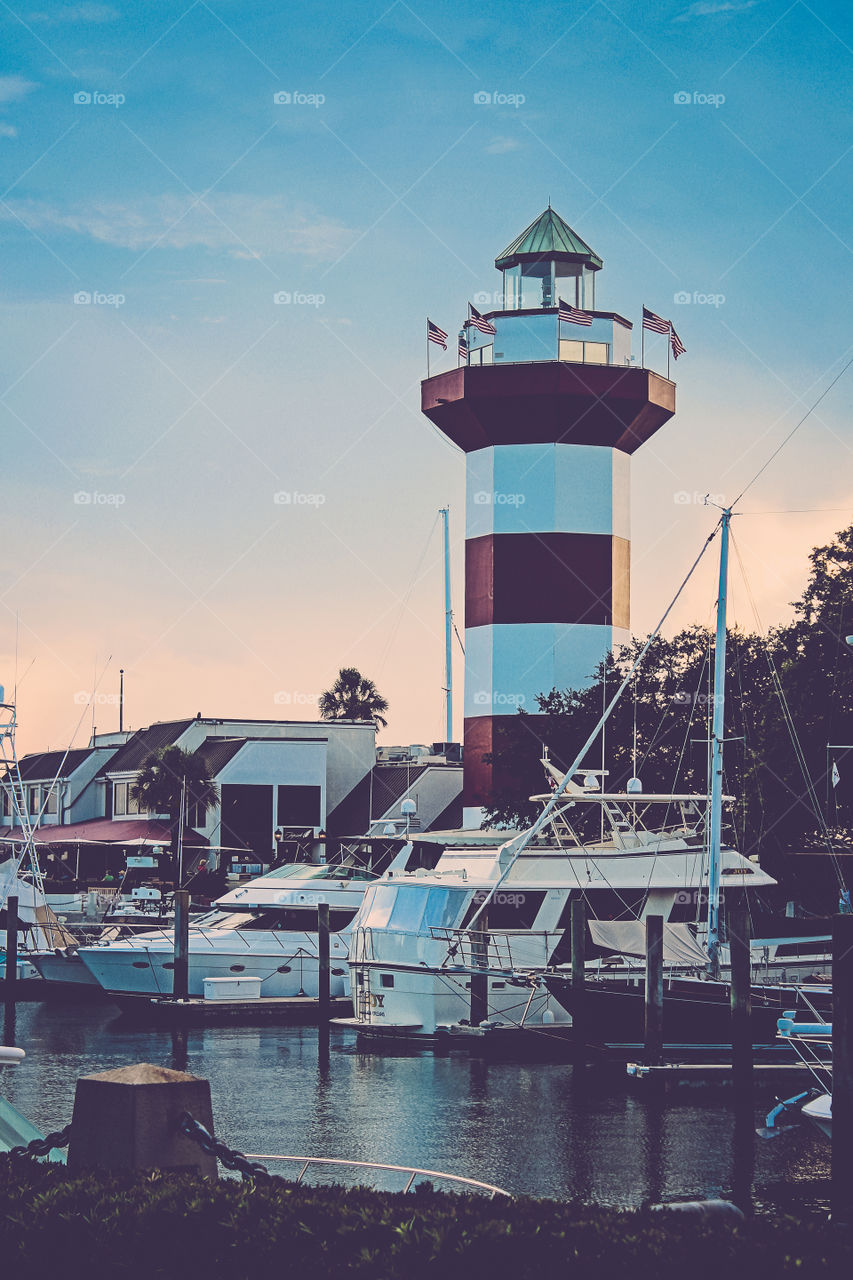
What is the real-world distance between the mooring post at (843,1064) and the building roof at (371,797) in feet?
177

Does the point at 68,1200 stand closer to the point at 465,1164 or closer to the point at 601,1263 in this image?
the point at 601,1263

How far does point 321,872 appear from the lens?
148 feet

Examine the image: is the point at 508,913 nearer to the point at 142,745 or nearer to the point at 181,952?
the point at 181,952

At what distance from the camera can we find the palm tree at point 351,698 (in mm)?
92625

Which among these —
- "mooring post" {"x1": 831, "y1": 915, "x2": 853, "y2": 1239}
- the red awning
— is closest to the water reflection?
"mooring post" {"x1": 831, "y1": 915, "x2": 853, "y2": 1239}

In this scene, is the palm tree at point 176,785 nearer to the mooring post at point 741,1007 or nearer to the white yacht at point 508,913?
the white yacht at point 508,913

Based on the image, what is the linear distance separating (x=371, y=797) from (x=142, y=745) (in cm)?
1519

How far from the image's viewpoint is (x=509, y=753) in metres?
53.0

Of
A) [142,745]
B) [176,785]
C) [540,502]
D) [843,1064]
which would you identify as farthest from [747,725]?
[142,745]

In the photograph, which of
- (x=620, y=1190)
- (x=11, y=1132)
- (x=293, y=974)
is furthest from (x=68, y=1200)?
(x=293, y=974)

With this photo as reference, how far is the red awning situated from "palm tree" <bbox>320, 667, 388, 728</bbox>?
1818 cm

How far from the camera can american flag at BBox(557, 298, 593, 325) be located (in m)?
56.1

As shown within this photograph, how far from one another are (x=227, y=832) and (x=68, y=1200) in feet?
200

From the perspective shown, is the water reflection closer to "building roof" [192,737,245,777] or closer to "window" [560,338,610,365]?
"window" [560,338,610,365]
